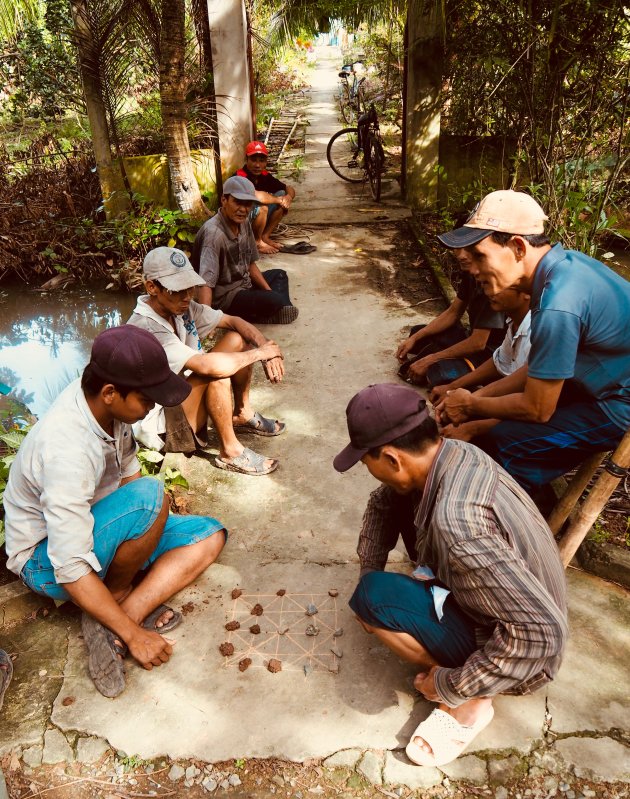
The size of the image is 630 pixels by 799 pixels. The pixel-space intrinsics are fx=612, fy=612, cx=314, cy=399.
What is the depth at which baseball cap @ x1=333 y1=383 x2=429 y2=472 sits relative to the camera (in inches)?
76.5

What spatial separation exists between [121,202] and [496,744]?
7.65m

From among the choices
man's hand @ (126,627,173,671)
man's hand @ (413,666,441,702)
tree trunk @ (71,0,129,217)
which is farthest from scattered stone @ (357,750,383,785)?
tree trunk @ (71,0,129,217)

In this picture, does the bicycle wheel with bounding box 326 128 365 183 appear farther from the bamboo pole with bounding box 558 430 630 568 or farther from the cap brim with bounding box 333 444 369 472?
the cap brim with bounding box 333 444 369 472

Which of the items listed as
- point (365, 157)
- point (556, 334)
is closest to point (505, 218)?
point (556, 334)

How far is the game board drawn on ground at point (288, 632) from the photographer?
8.53ft

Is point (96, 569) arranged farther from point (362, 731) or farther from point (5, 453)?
point (5, 453)

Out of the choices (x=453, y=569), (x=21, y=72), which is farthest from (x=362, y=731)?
(x=21, y=72)

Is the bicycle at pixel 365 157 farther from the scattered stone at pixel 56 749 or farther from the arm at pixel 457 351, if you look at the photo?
the scattered stone at pixel 56 749

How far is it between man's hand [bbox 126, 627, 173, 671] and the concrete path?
6 cm

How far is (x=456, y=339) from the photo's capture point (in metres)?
4.41

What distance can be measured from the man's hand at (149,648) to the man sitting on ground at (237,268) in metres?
2.60

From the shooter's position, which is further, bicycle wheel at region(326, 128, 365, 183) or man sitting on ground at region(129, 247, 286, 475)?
bicycle wheel at region(326, 128, 365, 183)

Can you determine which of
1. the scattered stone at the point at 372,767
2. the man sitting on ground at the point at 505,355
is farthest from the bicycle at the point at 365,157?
the scattered stone at the point at 372,767

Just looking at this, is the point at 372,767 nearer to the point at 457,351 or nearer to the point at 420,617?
the point at 420,617
